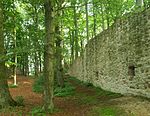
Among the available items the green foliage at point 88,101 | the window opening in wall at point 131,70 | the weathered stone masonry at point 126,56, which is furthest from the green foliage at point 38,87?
the window opening in wall at point 131,70

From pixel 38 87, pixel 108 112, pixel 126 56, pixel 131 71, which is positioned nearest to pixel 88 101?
pixel 131 71

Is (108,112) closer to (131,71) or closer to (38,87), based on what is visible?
(131,71)

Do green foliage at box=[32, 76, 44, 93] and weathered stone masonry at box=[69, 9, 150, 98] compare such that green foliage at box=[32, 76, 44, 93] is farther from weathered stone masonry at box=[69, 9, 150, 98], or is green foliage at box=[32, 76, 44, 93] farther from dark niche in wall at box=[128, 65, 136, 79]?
dark niche in wall at box=[128, 65, 136, 79]

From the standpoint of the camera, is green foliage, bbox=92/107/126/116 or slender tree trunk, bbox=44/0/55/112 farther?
slender tree trunk, bbox=44/0/55/112

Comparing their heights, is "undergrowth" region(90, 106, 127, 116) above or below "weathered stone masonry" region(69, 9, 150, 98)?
below

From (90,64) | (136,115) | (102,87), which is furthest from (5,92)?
(90,64)

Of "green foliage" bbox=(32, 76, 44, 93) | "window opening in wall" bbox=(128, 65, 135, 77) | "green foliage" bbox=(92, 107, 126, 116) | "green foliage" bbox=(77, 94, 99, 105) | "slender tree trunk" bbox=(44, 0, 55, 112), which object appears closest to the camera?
"green foliage" bbox=(92, 107, 126, 116)

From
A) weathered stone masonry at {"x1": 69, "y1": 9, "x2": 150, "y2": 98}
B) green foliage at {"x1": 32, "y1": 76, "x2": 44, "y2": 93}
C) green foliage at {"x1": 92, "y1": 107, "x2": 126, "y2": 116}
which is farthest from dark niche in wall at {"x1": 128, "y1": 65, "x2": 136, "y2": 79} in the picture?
green foliage at {"x1": 32, "y1": 76, "x2": 44, "y2": 93}

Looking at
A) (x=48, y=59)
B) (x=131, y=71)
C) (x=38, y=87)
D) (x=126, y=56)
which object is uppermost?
(x=126, y=56)

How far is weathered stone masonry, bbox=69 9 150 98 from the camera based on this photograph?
465 inches

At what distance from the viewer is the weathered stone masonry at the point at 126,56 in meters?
11.8

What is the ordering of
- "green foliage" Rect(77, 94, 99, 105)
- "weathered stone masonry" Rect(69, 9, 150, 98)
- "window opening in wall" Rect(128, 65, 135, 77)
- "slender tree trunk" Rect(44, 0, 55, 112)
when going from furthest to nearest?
"window opening in wall" Rect(128, 65, 135, 77)
"green foliage" Rect(77, 94, 99, 105)
"weathered stone masonry" Rect(69, 9, 150, 98)
"slender tree trunk" Rect(44, 0, 55, 112)

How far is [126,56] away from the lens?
13.9 meters

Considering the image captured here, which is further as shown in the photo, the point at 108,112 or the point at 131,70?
the point at 131,70
